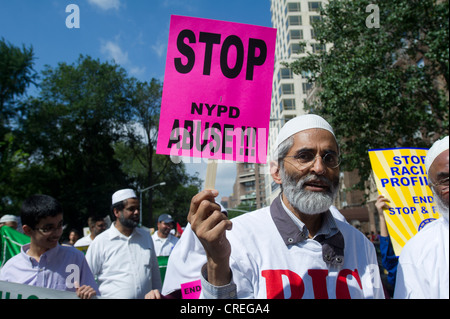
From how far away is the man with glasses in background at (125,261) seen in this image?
13.6 feet

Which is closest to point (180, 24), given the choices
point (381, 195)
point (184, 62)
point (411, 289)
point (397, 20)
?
point (184, 62)

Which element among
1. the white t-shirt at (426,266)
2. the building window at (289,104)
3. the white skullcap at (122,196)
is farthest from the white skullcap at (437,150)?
the building window at (289,104)

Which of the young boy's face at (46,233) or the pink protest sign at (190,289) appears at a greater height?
the young boy's face at (46,233)

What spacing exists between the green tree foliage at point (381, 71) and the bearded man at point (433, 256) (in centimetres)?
986

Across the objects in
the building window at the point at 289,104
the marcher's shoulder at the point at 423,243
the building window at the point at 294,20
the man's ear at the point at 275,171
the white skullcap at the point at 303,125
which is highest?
the building window at the point at 294,20

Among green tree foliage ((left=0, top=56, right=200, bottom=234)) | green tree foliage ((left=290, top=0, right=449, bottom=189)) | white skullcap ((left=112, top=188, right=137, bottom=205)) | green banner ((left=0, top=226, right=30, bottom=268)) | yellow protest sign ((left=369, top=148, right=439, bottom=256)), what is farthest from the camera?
green tree foliage ((left=0, top=56, right=200, bottom=234))

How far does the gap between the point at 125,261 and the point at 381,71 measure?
9.95 meters

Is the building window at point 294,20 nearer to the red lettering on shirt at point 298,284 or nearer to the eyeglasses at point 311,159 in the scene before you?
the eyeglasses at point 311,159

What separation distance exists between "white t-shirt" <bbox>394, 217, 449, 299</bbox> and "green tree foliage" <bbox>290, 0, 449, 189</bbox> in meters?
9.95

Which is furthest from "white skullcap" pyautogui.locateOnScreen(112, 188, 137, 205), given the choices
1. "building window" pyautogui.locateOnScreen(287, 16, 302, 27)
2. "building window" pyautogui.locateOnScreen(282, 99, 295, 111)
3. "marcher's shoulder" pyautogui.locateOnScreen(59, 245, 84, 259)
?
"building window" pyautogui.locateOnScreen(287, 16, 302, 27)

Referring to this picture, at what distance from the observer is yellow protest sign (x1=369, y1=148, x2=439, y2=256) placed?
3.52m

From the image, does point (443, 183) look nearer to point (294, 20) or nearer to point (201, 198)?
point (201, 198)

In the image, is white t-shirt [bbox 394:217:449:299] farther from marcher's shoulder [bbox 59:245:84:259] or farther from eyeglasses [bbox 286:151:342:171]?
marcher's shoulder [bbox 59:245:84:259]

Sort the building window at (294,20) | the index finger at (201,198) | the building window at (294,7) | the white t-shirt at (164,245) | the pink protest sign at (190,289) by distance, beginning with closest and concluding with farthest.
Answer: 1. the index finger at (201,198)
2. the pink protest sign at (190,289)
3. the white t-shirt at (164,245)
4. the building window at (294,20)
5. the building window at (294,7)
